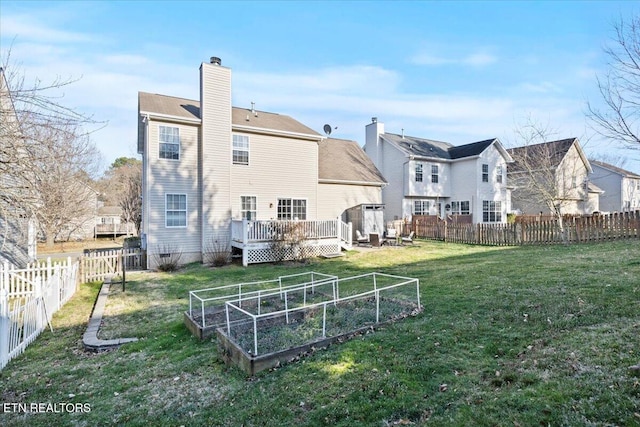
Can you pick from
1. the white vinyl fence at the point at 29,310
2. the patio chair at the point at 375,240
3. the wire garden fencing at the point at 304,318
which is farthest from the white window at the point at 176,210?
the patio chair at the point at 375,240

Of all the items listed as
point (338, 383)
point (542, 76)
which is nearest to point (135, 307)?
point (338, 383)

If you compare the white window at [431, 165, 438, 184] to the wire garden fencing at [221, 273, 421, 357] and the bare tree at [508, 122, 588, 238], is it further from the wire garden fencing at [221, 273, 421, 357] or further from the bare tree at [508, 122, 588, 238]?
the wire garden fencing at [221, 273, 421, 357]

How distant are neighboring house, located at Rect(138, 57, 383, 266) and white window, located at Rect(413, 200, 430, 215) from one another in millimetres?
10597

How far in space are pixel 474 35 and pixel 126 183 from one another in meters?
31.2

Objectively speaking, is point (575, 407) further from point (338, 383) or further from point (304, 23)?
point (304, 23)

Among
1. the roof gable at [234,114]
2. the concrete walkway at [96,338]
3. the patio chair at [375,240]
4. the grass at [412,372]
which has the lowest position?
the concrete walkway at [96,338]

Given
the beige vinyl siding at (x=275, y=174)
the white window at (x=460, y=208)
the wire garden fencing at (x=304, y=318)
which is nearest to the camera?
the wire garden fencing at (x=304, y=318)

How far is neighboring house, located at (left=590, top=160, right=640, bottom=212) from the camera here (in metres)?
35.1

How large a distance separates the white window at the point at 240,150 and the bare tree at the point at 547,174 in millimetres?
15455

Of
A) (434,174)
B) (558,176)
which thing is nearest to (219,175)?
(434,174)

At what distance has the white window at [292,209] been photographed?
1772cm

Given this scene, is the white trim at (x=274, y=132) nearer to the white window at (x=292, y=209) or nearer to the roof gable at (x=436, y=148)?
the white window at (x=292, y=209)

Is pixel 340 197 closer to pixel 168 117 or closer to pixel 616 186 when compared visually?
pixel 168 117

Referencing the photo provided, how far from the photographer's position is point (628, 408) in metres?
2.83
